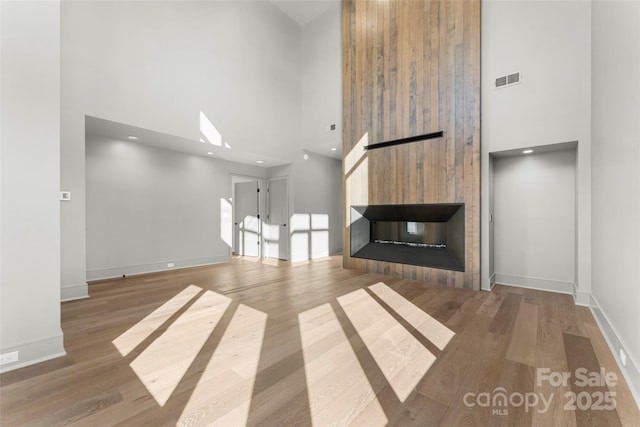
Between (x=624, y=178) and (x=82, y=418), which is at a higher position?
(x=624, y=178)

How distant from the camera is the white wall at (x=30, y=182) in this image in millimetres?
1858

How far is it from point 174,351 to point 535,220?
4.87 meters

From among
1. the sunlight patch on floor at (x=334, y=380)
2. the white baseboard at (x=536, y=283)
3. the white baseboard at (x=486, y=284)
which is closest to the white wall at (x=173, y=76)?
the sunlight patch on floor at (x=334, y=380)

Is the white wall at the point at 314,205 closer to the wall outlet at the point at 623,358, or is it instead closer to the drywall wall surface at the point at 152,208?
the drywall wall surface at the point at 152,208

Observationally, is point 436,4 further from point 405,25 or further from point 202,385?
point 202,385

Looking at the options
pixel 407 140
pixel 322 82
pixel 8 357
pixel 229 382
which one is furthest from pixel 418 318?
pixel 322 82

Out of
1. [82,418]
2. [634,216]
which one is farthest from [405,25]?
[82,418]

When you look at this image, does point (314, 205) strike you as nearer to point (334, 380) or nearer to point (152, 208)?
point (152, 208)

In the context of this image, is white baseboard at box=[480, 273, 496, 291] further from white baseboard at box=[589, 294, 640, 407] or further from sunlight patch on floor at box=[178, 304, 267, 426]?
sunlight patch on floor at box=[178, 304, 267, 426]

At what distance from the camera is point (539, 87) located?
11.5ft

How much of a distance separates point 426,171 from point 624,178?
7.92 ft

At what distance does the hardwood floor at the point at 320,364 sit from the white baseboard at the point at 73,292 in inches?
7.5

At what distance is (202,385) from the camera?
1.70 m

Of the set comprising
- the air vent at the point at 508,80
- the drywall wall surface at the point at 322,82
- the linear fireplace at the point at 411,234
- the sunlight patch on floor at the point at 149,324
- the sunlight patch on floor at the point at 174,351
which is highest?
the drywall wall surface at the point at 322,82
